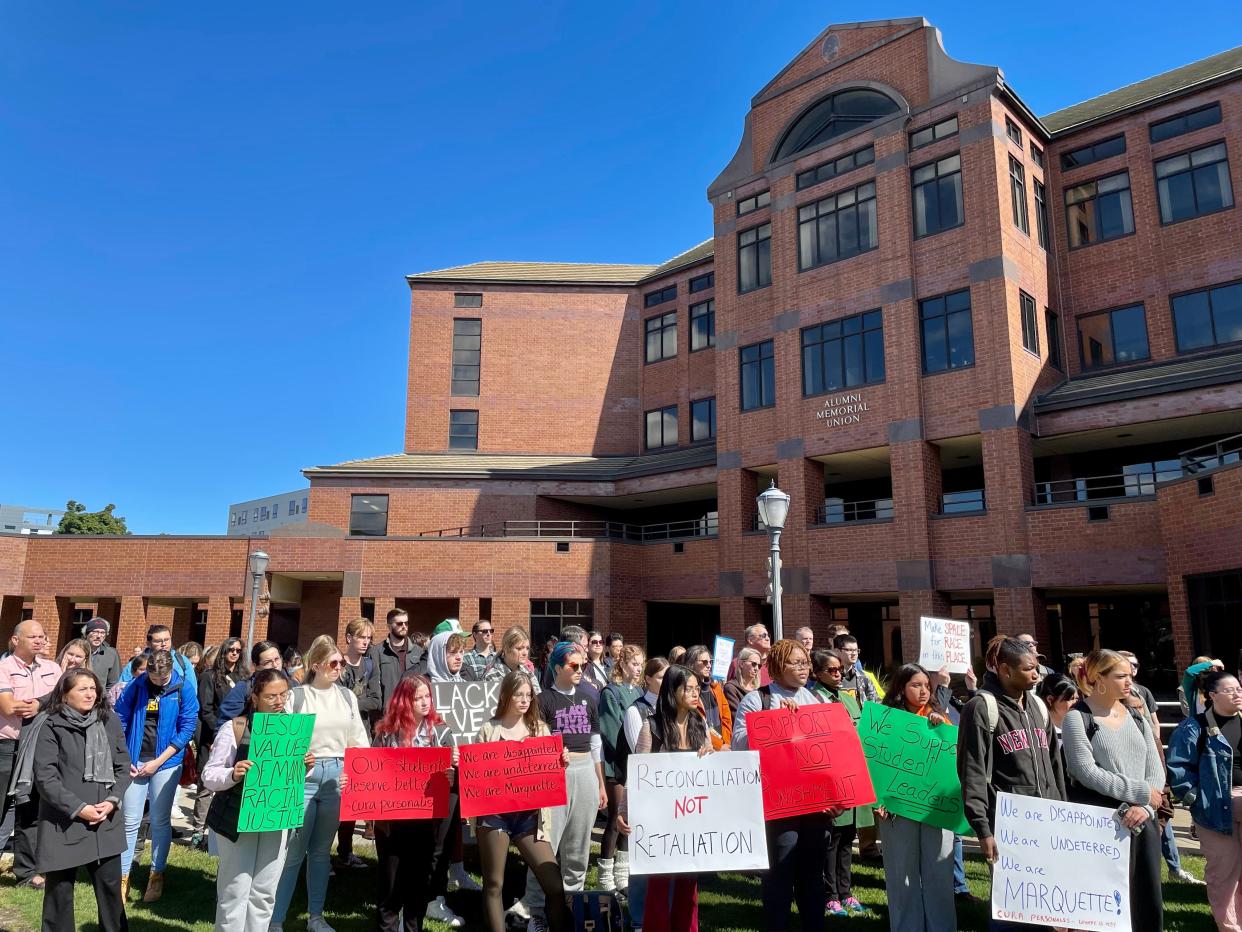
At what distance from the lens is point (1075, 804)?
5.42m

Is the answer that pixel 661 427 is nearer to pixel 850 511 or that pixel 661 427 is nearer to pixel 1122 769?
pixel 850 511

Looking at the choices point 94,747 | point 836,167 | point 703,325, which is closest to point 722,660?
point 94,747


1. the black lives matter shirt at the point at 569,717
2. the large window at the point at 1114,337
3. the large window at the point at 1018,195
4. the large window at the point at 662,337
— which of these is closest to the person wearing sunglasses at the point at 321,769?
the black lives matter shirt at the point at 569,717

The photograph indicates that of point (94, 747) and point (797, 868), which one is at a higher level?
point (94, 747)

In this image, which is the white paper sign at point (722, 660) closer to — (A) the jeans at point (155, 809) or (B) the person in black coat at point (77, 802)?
(A) the jeans at point (155, 809)

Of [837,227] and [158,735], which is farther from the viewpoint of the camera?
[837,227]

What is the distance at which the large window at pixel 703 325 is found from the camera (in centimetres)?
3275

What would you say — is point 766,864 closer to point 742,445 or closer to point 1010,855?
point 1010,855

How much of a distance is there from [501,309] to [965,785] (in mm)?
33205

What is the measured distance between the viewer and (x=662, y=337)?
35.0 metres

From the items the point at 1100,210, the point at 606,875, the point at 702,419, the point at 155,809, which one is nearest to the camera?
the point at 606,875

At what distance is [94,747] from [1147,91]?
29748 mm

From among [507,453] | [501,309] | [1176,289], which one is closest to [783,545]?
[1176,289]

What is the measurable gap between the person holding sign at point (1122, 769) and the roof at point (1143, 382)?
1666cm
